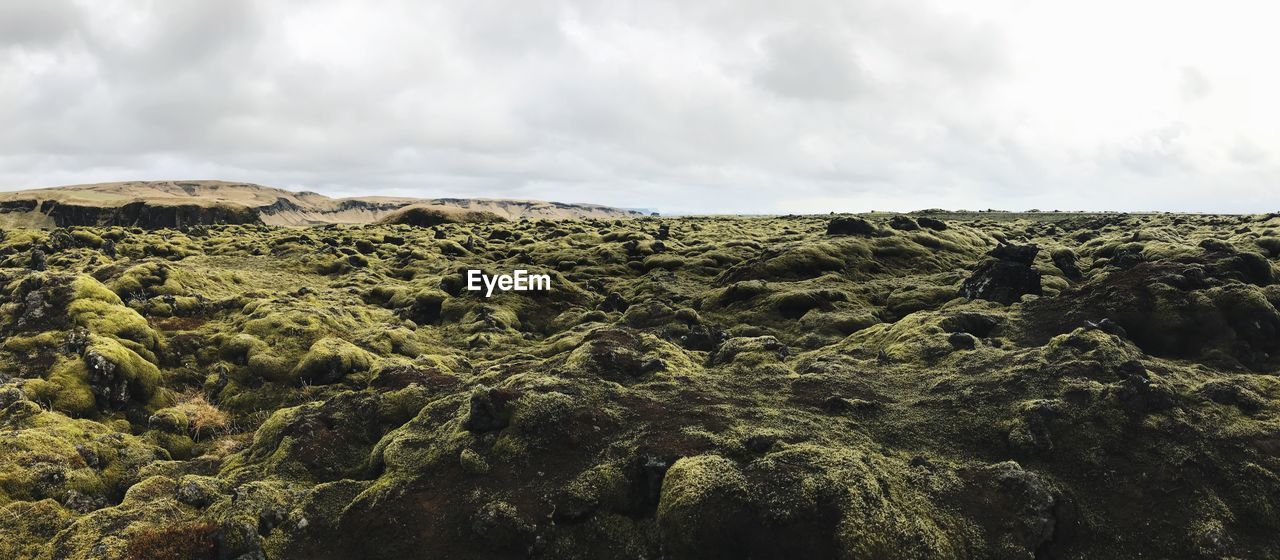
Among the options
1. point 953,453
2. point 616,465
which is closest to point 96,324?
point 616,465

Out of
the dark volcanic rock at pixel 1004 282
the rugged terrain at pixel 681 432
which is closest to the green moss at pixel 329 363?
the rugged terrain at pixel 681 432

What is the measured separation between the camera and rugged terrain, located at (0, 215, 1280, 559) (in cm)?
1059

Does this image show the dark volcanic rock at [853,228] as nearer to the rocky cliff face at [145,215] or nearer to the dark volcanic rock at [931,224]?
the dark volcanic rock at [931,224]

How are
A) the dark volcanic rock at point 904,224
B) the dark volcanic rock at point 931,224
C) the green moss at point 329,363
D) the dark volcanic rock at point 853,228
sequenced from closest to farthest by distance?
the green moss at point 329,363, the dark volcanic rock at point 853,228, the dark volcanic rock at point 904,224, the dark volcanic rock at point 931,224

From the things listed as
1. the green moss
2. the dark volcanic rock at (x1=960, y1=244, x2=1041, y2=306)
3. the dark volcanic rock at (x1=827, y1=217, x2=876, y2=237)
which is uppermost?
the dark volcanic rock at (x1=827, y1=217, x2=876, y2=237)

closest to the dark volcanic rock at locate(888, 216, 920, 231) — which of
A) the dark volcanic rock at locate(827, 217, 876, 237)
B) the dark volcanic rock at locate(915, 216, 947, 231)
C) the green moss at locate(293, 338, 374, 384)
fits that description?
the dark volcanic rock at locate(915, 216, 947, 231)

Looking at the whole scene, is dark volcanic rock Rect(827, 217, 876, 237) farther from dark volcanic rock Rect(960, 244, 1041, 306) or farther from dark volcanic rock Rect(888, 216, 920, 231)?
dark volcanic rock Rect(960, 244, 1041, 306)

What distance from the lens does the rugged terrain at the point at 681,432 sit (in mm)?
10594

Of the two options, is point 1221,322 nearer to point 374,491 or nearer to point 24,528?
point 374,491

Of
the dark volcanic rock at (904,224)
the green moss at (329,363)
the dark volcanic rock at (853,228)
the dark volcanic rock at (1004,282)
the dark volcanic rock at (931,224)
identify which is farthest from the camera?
the dark volcanic rock at (931,224)

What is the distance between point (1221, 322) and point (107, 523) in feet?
92.2

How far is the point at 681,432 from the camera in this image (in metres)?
13.7

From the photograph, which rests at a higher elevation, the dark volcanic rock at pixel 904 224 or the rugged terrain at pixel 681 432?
the dark volcanic rock at pixel 904 224

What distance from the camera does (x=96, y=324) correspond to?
2331 centimetres
